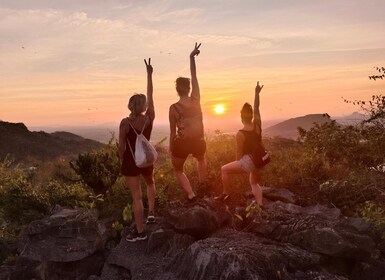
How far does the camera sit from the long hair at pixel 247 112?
6504mm

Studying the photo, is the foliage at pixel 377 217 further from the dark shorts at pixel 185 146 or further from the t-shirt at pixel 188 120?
the t-shirt at pixel 188 120

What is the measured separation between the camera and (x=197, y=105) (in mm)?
6766

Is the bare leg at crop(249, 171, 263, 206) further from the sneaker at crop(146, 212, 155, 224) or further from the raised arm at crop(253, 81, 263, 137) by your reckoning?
the sneaker at crop(146, 212, 155, 224)

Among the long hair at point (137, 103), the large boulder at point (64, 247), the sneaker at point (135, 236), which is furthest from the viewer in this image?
the large boulder at point (64, 247)

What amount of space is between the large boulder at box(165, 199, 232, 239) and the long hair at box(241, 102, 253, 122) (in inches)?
62.2

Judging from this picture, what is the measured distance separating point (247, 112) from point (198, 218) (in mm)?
1829

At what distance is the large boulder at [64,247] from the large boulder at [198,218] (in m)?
1.54

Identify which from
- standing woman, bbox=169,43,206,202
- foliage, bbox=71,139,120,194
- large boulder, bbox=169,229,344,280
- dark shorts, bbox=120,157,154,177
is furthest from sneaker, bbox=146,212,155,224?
foliage, bbox=71,139,120,194

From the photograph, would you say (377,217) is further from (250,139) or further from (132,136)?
(132,136)

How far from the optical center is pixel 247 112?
650 centimetres

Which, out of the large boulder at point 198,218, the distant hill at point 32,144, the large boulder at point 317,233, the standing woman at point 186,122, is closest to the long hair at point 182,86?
the standing woman at point 186,122

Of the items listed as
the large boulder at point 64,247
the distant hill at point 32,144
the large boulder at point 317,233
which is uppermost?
the large boulder at point 317,233

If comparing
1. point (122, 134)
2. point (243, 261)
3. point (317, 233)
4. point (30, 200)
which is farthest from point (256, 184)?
point (30, 200)

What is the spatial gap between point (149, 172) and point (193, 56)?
6.51ft
